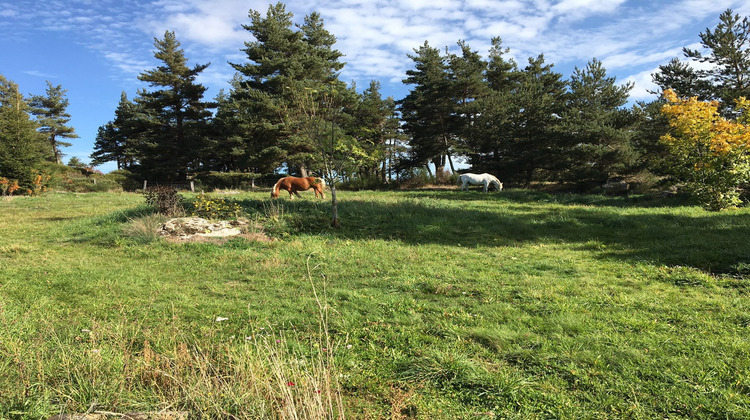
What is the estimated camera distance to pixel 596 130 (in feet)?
67.1

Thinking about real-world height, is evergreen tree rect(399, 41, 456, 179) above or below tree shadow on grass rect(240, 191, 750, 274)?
above

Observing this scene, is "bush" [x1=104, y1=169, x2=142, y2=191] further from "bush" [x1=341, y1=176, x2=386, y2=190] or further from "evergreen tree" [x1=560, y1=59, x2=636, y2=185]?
"evergreen tree" [x1=560, y1=59, x2=636, y2=185]

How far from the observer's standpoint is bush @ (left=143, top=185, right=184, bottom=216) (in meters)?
11.0

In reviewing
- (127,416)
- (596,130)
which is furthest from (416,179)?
(127,416)

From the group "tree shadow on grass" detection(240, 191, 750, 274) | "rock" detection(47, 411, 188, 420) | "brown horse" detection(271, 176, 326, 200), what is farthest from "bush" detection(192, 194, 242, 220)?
"rock" detection(47, 411, 188, 420)

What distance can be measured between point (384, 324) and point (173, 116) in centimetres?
3693

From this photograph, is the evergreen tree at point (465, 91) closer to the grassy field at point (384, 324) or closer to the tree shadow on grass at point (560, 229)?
the tree shadow on grass at point (560, 229)

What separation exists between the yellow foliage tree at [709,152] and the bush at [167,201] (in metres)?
15.5

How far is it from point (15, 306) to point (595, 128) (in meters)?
24.2

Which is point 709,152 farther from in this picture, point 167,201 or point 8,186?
point 8,186

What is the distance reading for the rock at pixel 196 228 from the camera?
9242mm

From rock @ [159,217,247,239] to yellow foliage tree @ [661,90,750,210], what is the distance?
13.5m

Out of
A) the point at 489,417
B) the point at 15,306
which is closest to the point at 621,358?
the point at 489,417

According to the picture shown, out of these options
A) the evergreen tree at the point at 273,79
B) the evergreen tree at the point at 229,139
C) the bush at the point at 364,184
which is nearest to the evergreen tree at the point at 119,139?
the evergreen tree at the point at 229,139
